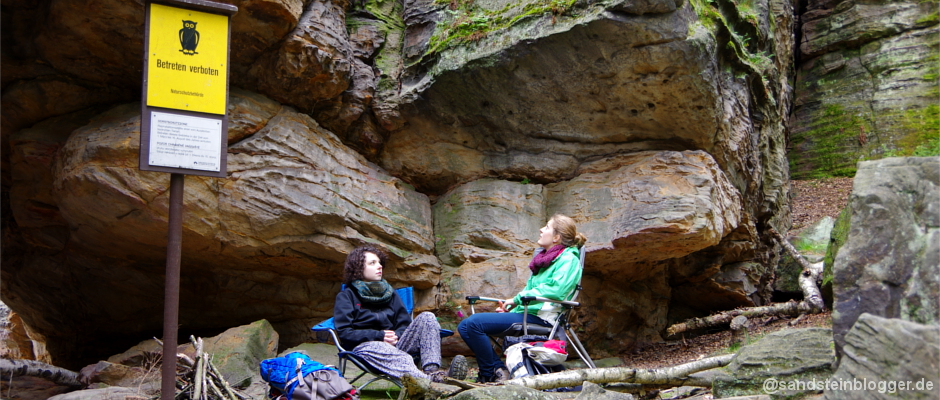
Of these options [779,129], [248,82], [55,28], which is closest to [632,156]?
[779,129]

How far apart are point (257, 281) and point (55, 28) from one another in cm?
381

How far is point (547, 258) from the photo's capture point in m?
6.11

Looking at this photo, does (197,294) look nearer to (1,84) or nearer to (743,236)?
(1,84)

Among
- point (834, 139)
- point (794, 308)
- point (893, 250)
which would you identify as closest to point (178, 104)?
point (893, 250)

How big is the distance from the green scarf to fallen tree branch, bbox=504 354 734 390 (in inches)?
57.5

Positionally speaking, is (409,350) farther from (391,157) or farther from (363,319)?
(391,157)

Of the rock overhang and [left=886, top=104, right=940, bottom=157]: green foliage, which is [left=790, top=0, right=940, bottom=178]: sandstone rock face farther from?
the rock overhang

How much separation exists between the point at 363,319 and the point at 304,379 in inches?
38.7

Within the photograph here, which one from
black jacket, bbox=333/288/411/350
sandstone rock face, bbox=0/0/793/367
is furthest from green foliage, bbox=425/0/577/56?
black jacket, bbox=333/288/411/350

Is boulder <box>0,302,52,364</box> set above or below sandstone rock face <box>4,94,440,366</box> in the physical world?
below

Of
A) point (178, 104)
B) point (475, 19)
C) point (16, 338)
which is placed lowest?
point (16, 338)

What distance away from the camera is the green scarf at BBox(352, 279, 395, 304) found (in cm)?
577

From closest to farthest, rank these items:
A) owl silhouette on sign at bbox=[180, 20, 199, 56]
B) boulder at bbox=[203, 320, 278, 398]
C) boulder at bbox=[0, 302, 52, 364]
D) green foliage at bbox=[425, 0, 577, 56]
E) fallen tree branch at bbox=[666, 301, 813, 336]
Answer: owl silhouette on sign at bbox=[180, 20, 199, 56]
boulder at bbox=[203, 320, 278, 398]
green foliage at bbox=[425, 0, 577, 56]
boulder at bbox=[0, 302, 52, 364]
fallen tree branch at bbox=[666, 301, 813, 336]

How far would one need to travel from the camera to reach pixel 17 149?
7.86 meters
